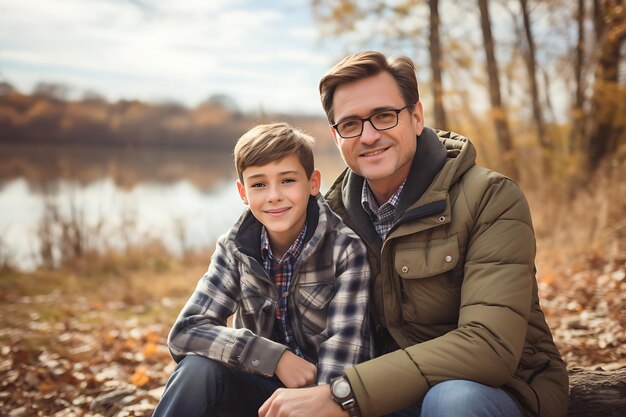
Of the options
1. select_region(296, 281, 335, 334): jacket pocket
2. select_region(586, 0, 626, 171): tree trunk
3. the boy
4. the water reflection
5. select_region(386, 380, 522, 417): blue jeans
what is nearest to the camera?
select_region(386, 380, 522, 417): blue jeans

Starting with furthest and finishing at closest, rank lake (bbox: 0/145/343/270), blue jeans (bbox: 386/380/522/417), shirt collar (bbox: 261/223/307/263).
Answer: lake (bbox: 0/145/343/270), shirt collar (bbox: 261/223/307/263), blue jeans (bbox: 386/380/522/417)

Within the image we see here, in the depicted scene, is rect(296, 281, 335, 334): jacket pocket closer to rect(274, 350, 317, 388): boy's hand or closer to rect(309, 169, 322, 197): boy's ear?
rect(274, 350, 317, 388): boy's hand

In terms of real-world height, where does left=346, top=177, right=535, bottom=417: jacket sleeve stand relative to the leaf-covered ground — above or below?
above

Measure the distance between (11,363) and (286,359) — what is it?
3033 millimetres

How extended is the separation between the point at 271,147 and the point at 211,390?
1.13m

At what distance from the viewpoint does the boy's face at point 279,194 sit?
2.51 meters

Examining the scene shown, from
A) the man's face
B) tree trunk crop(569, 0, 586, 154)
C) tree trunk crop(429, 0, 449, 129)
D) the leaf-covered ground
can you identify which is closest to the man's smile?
the man's face

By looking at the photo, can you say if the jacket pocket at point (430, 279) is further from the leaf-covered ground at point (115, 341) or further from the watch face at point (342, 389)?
the leaf-covered ground at point (115, 341)

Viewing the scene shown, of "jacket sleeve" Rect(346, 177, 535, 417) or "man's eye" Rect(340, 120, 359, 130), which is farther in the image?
"man's eye" Rect(340, 120, 359, 130)

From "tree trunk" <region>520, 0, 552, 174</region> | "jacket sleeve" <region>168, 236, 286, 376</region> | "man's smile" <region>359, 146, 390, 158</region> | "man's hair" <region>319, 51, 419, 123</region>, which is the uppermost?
"tree trunk" <region>520, 0, 552, 174</region>

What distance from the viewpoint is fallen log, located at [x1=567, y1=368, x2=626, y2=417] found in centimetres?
246

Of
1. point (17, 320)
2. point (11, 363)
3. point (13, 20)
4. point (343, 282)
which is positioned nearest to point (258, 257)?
point (343, 282)

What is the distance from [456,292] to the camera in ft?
7.28

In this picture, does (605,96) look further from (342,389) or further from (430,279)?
(342,389)
